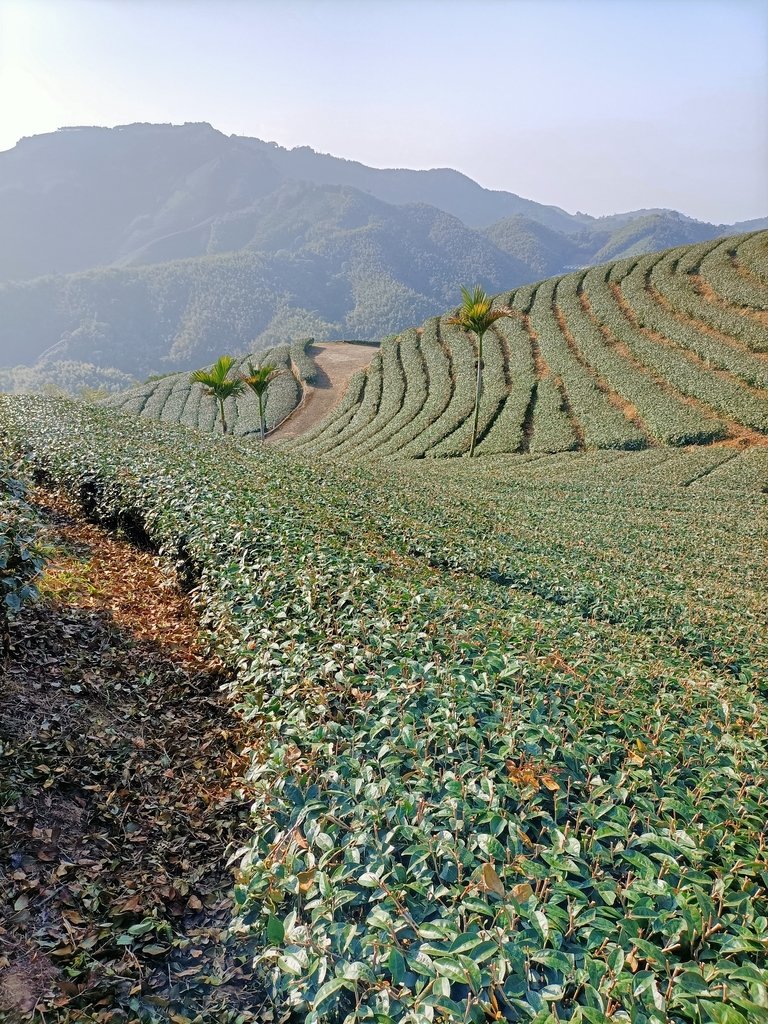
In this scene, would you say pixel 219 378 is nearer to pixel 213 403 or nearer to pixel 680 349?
pixel 680 349

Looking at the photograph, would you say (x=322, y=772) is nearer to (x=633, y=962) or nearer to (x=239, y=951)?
(x=239, y=951)

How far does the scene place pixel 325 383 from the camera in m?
47.9

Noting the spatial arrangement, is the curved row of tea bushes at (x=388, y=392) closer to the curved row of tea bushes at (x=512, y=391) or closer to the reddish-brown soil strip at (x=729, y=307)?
the curved row of tea bushes at (x=512, y=391)

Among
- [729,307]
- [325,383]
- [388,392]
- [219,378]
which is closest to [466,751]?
[219,378]

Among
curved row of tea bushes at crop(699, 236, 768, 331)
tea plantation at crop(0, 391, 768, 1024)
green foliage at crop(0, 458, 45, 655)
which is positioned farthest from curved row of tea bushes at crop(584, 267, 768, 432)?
green foliage at crop(0, 458, 45, 655)

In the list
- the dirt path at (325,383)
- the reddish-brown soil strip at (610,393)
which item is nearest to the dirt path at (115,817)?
the reddish-brown soil strip at (610,393)

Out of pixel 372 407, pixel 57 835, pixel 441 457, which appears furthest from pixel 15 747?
pixel 372 407

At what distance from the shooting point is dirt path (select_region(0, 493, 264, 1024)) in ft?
7.71

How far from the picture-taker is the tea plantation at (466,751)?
189 centimetres

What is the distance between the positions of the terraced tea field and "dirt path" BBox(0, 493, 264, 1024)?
2395 centimetres

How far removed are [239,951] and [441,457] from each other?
88.0 ft

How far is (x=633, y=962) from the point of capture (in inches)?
74.8

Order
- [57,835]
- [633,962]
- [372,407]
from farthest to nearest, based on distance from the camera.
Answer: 1. [372,407]
2. [57,835]
3. [633,962]

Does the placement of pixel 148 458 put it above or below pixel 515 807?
above
